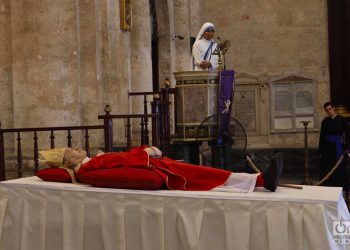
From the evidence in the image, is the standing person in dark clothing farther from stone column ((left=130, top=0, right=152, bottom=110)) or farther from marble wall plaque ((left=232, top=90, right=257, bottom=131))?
stone column ((left=130, top=0, right=152, bottom=110))

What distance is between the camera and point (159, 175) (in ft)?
12.8

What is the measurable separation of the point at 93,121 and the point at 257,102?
571 cm

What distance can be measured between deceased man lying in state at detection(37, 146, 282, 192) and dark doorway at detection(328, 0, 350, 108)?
31.6 feet

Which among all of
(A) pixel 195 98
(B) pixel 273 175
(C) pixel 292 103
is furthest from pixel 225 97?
(C) pixel 292 103

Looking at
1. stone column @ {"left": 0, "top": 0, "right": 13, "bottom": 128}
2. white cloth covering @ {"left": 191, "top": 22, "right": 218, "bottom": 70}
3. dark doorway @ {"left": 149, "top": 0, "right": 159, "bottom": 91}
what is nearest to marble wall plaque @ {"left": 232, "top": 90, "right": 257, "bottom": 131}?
dark doorway @ {"left": 149, "top": 0, "right": 159, "bottom": 91}

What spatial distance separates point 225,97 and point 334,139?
8.14 feet

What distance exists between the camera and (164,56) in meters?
13.5

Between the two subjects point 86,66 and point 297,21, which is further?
point 297,21

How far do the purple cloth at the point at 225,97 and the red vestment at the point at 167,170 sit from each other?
4011 millimetres

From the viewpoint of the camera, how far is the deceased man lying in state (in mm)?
3855

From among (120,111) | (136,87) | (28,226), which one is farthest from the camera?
(136,87)

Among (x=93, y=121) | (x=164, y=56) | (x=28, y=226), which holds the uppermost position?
(x=164, y=56)

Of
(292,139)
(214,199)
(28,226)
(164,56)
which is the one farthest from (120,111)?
(214,199)

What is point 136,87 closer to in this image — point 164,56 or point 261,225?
point 164,56
